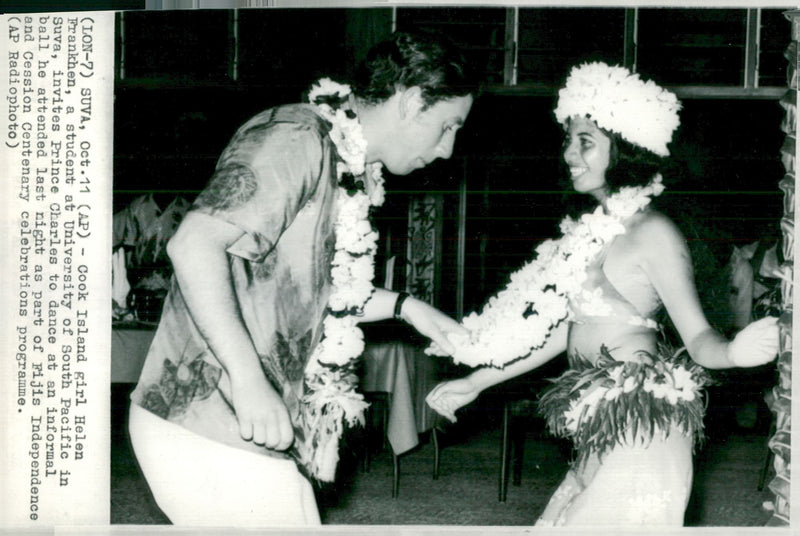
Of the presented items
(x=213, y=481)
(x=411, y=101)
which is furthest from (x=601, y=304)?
(x=213, y=481)

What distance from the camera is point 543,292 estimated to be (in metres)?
2.04

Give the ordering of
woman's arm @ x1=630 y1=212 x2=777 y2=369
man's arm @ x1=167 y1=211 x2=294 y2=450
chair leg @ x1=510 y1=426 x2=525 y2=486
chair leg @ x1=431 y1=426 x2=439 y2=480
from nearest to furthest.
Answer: man's arm @ x1=167 y1=211 x2=294 y2=450 → woman's arm @ x1=630 y1=212 x2=777 y2=369 → chair leg @ x1=510 y1=426 x2=525 y2=486 → chair leg @ x1=431 y1=426 x2=439 y2=480

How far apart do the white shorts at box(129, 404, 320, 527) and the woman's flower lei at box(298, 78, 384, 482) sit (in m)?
0.09

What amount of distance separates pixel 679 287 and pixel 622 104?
46cm

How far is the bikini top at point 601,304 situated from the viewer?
1902 mm

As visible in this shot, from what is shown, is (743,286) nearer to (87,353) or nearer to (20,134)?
(87,353)

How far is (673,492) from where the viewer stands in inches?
76.9

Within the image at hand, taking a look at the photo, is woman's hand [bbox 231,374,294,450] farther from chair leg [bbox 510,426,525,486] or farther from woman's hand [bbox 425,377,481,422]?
chair leg [bbox 510,426,525,486]

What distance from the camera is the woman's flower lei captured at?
1.94 meters

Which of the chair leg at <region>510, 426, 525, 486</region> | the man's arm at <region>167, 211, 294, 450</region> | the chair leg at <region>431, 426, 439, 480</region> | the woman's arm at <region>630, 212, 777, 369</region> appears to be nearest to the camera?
the man's arm at <region>167, 211, 294, 450</region>

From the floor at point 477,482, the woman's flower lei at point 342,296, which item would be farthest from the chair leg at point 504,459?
the woman's flower lei at point 342,296

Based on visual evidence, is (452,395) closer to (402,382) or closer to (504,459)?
(402,382)

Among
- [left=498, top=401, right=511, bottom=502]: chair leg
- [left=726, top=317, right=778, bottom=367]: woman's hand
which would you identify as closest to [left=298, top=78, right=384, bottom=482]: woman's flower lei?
[left=498, top=401, right=511, bottom=502]: chair leg

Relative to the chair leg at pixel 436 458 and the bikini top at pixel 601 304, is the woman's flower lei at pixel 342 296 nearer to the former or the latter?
the chair leg at pixel 436 458
